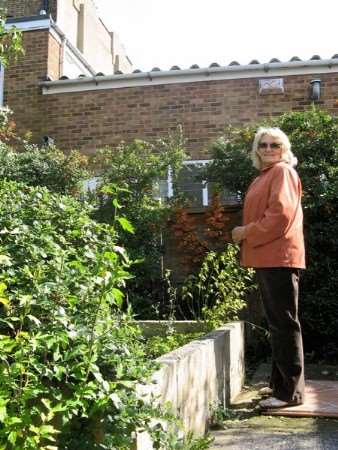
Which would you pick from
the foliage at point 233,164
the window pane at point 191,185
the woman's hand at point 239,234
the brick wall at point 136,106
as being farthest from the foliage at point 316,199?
the brick wall at point 136,106

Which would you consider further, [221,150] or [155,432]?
[221,150]

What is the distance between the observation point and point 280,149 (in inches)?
157

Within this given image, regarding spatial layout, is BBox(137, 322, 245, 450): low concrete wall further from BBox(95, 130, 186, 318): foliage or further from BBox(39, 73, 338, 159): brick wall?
BBox(39, 73, 338, 159): brick wall

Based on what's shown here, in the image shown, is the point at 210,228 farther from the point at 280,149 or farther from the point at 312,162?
the point at 280,149

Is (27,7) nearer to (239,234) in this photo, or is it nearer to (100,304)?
(239,234)

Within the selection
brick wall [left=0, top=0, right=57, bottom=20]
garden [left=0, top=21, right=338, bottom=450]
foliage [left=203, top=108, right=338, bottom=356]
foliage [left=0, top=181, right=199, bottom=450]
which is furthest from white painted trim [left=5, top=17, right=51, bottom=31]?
foliage [left=0, top=181, right=199, bottom=450]

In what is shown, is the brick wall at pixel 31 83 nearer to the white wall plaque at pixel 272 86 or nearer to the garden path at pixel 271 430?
the white wall plaque at pixel 272 86

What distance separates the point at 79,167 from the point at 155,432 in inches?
271

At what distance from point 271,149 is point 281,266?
880 millimetres

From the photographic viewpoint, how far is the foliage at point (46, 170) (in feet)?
27.0

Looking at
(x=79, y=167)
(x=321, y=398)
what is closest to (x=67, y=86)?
(x=79, y=167)

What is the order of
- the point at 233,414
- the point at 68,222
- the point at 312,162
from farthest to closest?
1. the point at 312,162
2. the point at 233,414
3. the point at 68,222

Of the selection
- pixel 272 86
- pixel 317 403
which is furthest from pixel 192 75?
pixel 317 403

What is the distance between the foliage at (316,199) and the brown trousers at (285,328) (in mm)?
2463
